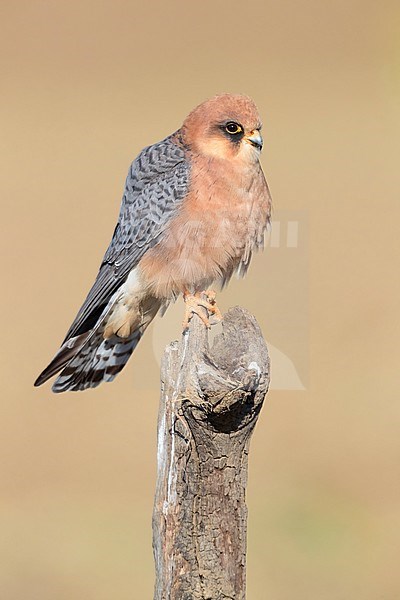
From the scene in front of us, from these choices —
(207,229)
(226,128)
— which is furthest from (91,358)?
(226,128)

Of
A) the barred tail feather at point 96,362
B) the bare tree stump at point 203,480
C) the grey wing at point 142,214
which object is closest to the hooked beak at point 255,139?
the grey wing at point 142,214

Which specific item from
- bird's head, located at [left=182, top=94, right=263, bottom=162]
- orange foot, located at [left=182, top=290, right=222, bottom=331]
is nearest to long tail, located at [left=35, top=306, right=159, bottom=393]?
orange foot, located at [left=182, top=290, right=222, bottom=331]

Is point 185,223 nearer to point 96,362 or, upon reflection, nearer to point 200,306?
point 200,306

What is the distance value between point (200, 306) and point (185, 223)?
0.24 meters

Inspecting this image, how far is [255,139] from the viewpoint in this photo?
227 cm

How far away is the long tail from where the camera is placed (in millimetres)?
2557

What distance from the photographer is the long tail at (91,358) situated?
8.39ft

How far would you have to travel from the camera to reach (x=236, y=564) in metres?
1.94

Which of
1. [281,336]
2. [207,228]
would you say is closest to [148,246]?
[207,228]

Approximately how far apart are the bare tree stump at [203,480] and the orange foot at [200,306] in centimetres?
27

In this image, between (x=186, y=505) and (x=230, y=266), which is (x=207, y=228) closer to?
(x=230, y=266)

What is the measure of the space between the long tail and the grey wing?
0.13 ft

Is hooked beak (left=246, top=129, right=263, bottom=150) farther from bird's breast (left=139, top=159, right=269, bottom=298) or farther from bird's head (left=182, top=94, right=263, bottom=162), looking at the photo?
bird's breast (left=139, top=159, right=269, bottom=298)

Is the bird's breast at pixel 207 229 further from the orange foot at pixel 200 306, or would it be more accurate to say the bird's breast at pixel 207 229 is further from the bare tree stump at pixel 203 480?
the bare tree stump at pixel 203 480
